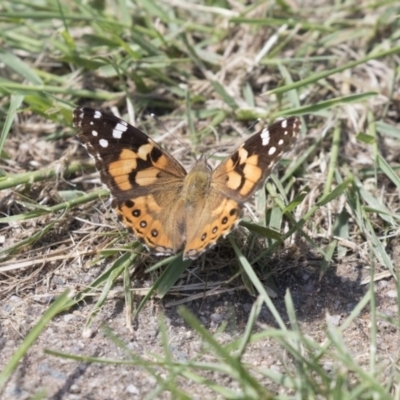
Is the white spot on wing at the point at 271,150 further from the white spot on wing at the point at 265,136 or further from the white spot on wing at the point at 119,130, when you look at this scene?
the white spot on wing at the point at 119,130

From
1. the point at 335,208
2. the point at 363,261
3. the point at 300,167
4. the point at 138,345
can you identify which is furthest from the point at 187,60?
the point at 138,345

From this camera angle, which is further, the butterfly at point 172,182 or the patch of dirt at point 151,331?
the butterfly at point 172,182

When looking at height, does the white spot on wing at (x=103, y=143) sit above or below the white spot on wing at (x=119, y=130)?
below

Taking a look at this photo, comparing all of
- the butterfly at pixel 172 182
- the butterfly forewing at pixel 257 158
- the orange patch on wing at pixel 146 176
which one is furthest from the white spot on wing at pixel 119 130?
the butterfly forewing at pixel 257 158

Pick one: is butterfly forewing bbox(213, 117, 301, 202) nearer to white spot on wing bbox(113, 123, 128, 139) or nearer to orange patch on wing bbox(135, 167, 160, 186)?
orange patch on wing bbox(135, 167, 160, 186)

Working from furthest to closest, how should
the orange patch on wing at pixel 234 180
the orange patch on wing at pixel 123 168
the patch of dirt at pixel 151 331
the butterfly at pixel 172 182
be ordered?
the orange patch on wing at pixel 123 168 → the orange patch on wing at pixel 234 180 → the butterfly at pixel 172 182 → the patch of dirt at pixel 151 331

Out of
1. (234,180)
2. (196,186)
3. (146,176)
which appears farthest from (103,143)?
(234,180)

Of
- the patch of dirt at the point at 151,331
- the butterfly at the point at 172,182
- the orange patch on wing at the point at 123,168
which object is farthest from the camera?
the orange patch on wing at the point at 123,168

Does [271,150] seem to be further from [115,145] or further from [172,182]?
[115,145]
